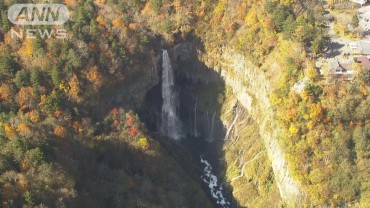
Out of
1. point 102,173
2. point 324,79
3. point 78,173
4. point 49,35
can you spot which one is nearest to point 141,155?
point 102,173

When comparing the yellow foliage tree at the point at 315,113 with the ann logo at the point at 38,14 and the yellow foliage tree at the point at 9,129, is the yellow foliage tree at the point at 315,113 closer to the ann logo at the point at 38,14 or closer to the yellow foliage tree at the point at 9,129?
the yellow foliage tree at the point at 9,129

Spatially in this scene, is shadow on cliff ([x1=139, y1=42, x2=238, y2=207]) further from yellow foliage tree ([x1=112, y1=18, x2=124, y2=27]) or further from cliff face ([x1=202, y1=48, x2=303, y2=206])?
yellow foliage tree ([x1=112, y1=18, x2=124, y2=27])

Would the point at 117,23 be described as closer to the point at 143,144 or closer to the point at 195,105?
the point at 195,105

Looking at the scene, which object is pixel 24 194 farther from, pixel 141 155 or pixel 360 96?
pixel 360 96

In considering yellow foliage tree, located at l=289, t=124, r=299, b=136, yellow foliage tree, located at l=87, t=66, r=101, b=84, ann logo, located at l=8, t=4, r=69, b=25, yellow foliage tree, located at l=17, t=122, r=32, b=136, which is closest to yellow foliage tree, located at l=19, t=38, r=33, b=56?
ann logo, located at l=8, t=4, r=69, b=25

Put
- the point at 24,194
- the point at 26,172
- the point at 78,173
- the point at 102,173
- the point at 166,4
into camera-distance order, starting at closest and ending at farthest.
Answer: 1. the point at 24,194
2. the point at 26,172
3. the point at 78,173
4. the point at 102,173
5. the point at 166,4

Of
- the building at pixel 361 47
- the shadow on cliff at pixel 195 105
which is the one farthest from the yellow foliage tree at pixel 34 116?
the building at pixel 361 47
